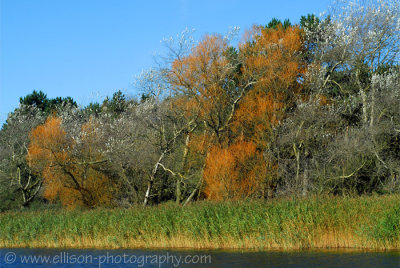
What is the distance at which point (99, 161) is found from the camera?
3672 cm

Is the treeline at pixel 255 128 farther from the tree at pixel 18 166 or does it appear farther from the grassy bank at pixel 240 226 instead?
the grassy bank at pixel 240 226

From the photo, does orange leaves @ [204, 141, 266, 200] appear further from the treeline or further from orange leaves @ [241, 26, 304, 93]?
orange leaves @ [241, 26, 304, 93]

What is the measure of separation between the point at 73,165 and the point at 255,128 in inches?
550

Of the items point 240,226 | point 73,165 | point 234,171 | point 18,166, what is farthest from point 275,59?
point 18,166

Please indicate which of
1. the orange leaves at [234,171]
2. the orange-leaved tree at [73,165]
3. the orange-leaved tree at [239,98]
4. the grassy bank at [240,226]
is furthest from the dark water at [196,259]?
the orange-leaved tree at [73,165]

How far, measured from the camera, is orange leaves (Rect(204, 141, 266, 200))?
1312 inches

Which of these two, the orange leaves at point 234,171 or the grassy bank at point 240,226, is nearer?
the grassy bank at point 240,226

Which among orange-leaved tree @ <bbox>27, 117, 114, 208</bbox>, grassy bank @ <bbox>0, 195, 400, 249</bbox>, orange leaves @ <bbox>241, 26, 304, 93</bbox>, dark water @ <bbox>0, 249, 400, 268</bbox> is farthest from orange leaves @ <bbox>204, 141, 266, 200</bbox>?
dark water @ <bbox>0, 249, 400, 268</bbox>

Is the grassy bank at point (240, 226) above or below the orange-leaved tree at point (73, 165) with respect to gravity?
below

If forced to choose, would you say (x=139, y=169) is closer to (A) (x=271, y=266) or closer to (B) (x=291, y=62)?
(B) (x=291, y=62)

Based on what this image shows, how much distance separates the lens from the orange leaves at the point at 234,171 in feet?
109

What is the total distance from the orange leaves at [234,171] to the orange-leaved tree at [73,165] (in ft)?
27.6

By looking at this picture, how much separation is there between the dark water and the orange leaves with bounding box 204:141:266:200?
13263mm

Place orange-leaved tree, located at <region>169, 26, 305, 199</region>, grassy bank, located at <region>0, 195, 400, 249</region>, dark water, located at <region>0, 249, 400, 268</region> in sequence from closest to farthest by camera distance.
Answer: dark water, located at <region>0, 249, 400, 268</region> < grassy bank, located at <region>0, 195, 400, 249</region> < orange-leaved tree, located at <region>169, 26, 305, 199</region>
